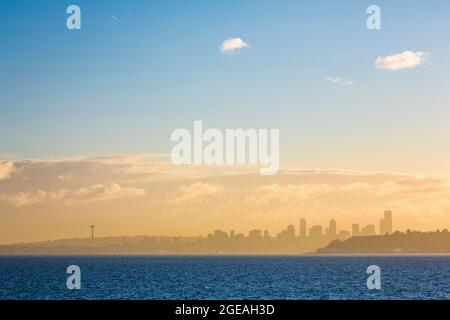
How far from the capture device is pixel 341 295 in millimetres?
81750
